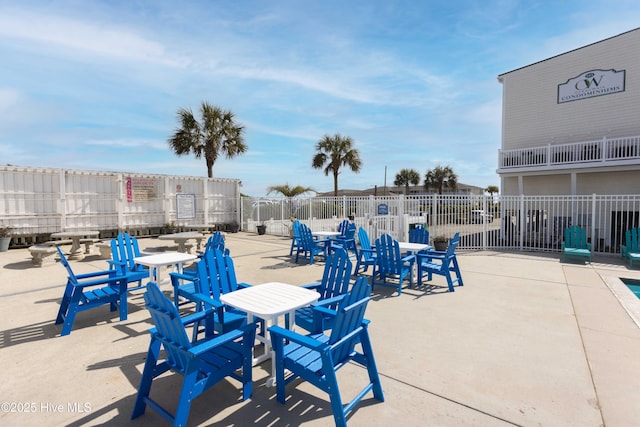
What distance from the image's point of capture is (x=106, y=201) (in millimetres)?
13586

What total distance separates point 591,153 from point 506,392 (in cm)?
1364

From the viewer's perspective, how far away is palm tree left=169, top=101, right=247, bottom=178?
17672 mm

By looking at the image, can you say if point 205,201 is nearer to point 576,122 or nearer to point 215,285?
point 215,285

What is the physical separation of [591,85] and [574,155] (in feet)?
10.5

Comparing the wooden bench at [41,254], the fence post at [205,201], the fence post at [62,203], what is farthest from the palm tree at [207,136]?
the wooden bench at [41,254]

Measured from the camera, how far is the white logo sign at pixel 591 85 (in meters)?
12.7

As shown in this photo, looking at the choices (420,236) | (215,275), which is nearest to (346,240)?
(420,236)

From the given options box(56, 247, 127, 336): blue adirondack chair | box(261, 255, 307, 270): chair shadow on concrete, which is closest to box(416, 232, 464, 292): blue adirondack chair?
box(261, 255, 307, 270): chair shadow on concrete

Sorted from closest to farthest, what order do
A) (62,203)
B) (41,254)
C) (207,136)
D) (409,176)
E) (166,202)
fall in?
(41,254)
(62,203)
(166,202)
(207,136)
(409,176)

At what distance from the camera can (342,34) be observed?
814 cm

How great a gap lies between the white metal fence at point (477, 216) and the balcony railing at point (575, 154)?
1.50 m

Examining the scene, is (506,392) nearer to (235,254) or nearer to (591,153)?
(235,254)

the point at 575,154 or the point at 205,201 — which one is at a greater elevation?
the point at 575,154

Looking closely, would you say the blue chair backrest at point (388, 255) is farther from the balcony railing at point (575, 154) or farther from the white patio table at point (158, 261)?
the balcony railing at point (575, 154)
